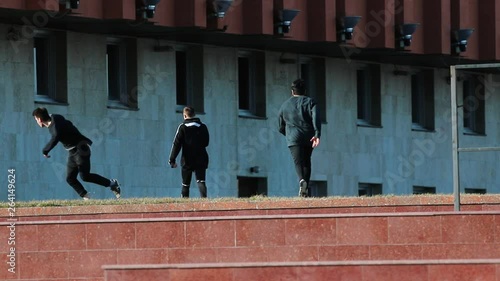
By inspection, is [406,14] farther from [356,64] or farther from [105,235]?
[105,235]

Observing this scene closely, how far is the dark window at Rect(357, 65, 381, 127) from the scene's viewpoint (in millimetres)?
52000

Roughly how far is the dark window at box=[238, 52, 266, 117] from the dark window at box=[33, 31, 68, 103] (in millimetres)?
6613

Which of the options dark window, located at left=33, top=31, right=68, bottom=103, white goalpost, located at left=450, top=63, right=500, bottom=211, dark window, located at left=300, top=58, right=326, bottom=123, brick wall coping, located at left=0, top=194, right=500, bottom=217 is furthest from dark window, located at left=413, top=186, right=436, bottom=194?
white goalpost, located at left=450, top=63, right=500, bottom=211

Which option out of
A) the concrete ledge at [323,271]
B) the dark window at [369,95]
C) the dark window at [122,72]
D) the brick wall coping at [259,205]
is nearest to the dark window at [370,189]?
the dark window at [369,95]

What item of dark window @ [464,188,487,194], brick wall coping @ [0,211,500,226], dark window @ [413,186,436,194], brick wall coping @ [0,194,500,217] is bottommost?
dark window @ [464,188,487,194]

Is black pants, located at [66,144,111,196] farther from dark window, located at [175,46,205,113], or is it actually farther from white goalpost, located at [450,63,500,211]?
dark window, located at [175,46,205,113]

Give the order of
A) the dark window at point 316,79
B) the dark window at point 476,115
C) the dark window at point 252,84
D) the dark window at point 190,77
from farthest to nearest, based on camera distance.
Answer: the dark window at point 476,115 → the dark window at point 316,79 → the dark window at point 252,84 → the dark window at point 190,77

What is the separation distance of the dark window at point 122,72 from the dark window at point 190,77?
1948 millimetres

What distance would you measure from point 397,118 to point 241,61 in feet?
20.6

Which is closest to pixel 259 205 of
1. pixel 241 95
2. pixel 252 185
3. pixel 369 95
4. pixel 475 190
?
pixel 252 185

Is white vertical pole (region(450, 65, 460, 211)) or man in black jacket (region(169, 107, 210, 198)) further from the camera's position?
man in black jacket (region(169, 107, 210, 198))

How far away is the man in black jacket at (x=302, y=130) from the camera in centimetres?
3058

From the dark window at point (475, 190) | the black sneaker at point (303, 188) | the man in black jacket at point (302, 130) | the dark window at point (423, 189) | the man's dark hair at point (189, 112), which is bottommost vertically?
the dark window at point (475, 190)

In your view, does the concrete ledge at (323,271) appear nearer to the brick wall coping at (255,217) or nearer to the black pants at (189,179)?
the brick wall coping at (255,217)
